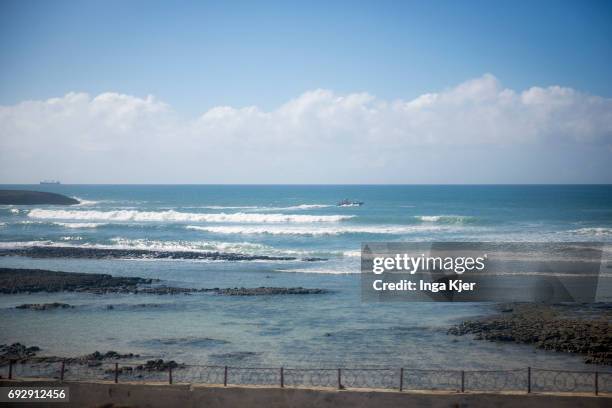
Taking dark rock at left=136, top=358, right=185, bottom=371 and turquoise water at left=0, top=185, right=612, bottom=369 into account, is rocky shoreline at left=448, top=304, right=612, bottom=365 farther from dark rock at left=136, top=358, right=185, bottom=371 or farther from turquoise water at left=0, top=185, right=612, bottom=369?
dark rock at left=136, top=358, right=185, bottom=371

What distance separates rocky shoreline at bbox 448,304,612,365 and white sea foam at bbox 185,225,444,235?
29.0m

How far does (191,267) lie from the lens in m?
33.2

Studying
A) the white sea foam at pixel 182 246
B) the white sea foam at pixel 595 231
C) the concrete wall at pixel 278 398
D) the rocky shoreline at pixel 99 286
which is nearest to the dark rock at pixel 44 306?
the rocky shoreline at pixel 99 286

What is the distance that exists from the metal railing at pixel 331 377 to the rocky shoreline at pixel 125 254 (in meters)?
21.4

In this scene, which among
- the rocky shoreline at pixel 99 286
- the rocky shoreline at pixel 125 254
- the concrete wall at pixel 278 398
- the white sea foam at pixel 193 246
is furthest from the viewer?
the white sea foam at pixel 193 246

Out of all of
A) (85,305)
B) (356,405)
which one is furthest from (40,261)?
(356,405)

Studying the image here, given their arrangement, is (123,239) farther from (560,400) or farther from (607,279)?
(560,400)

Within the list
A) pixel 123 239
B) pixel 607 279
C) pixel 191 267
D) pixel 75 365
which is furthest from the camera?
pixel 123 239

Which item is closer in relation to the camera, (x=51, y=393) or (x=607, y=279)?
(x=51, y=393)

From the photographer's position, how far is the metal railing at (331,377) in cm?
1345

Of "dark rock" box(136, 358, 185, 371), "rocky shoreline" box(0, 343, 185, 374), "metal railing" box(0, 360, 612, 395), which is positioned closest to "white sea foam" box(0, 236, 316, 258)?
"rocky shoreline" box(0, 343, 185, 374)

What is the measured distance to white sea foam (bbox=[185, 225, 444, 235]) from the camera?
50.8m

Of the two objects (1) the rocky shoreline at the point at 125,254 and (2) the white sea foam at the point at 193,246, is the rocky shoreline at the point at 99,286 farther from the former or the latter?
(2) the white sea foam at the point at 193,246

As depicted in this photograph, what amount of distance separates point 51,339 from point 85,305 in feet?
17.6
